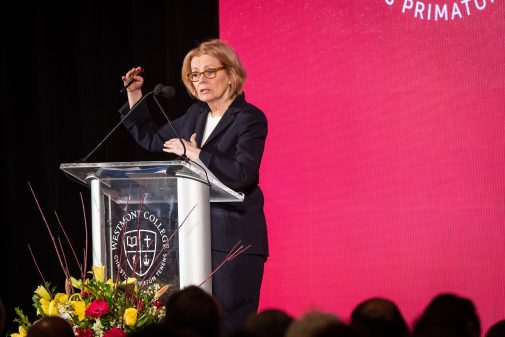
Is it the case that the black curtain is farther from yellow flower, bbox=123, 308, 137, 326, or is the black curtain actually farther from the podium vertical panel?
yellow flower, bbox=123, 308, 137, 326

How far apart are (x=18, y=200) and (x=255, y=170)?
184 centimetres

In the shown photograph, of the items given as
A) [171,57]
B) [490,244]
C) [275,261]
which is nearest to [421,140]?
[490,244]

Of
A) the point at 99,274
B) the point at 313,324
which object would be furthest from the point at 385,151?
the point at 313,324

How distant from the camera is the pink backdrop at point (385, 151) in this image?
4.42 m

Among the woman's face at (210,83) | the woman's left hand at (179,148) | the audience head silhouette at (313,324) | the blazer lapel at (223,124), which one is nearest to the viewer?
the audience head silhouette at (313,324)

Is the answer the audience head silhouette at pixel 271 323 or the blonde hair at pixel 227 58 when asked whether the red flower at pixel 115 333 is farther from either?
the blonde hair at pixel 227 58

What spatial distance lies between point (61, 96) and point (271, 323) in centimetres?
307

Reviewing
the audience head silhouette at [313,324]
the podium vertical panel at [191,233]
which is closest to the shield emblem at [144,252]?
the podium vertical panel at [191,233]

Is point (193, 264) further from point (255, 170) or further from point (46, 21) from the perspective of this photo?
point (46, 21)

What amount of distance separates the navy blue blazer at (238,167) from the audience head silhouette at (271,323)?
4.39 feet

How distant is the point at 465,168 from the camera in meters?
4.42

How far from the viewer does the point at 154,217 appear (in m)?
3.07

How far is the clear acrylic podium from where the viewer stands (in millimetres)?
3016

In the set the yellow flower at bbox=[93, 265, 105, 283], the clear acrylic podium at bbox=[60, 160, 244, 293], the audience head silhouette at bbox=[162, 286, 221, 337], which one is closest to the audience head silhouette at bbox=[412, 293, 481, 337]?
the audience head silhouette at bbox=[162, 286, 221, 337]
